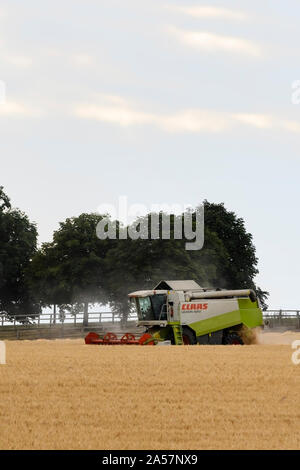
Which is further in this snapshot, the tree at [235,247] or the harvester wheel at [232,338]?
the tree at [235,247]

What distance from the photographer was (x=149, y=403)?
72.8 ft

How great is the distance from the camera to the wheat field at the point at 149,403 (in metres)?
17.7

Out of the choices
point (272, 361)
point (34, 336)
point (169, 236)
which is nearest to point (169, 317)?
point (272, 361)

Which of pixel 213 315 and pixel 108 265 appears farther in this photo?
pixel 108 265

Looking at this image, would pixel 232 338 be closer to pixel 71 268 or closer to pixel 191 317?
pixel 191 317

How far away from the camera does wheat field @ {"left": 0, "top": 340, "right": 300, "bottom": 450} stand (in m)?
17.7

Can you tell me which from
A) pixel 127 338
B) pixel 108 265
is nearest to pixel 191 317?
pixel 127 338

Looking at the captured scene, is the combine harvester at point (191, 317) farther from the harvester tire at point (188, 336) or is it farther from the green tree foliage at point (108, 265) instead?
the green tree foliage at point (108, 265)

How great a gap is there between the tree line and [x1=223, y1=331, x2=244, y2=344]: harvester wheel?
34769 millimetres

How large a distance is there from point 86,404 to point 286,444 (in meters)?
6.36

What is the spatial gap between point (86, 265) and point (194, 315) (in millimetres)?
41920

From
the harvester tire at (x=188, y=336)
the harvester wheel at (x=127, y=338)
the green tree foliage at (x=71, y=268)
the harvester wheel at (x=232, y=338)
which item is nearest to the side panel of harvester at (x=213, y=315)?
the harvester tire at (x=188, y=336)

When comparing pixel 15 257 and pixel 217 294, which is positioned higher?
pixel 15 257

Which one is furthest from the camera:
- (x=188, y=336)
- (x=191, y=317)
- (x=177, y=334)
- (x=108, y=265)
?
(x=108, y=265)
